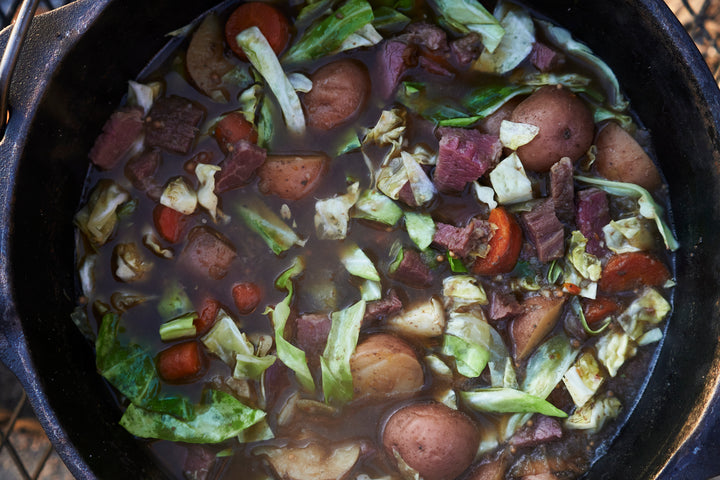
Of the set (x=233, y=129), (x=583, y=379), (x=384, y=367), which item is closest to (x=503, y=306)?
(x=583, y=379)

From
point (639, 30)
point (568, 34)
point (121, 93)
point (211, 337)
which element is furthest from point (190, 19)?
point (639, 30)

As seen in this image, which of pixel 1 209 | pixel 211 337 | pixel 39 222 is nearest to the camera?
pixel 1 209

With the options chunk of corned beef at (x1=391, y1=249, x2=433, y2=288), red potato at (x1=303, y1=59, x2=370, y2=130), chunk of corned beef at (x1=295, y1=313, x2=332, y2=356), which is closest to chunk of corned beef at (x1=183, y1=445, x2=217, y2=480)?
chunk of corned beef at (x1=295, y1=313, x2=332, y2=356)

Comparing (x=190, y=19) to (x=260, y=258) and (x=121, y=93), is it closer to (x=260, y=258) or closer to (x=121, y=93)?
(x=121, y=93)

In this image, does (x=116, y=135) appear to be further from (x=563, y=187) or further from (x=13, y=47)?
(x=563, y=187)

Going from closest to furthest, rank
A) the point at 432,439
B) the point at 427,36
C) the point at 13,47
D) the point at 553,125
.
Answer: the point at 13,47 → the point at 432,439 → the point at 553,125 → the point at 427,36

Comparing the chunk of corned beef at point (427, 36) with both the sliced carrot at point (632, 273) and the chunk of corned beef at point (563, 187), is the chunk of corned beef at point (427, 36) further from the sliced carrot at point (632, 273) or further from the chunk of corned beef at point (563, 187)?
the sliced carrot at point (632, 273)

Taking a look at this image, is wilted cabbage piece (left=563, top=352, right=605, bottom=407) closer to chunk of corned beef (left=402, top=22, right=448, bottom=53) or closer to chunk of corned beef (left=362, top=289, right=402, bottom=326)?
chunk of corned beef (left=362, top=289, right=402, bottom=326)
